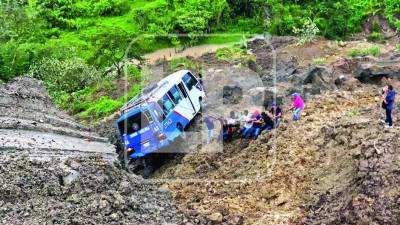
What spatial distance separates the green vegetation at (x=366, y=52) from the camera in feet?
102

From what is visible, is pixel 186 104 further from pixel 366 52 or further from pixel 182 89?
pixel 366 52

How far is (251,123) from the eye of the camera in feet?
67.6

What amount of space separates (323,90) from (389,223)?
12868 mm

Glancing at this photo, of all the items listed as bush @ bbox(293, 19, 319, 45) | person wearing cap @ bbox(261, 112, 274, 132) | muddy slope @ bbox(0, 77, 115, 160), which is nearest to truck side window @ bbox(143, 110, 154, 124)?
muddy slope @ bbox(0, 77, 115, 160)

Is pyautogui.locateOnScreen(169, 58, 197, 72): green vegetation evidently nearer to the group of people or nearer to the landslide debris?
the group of people

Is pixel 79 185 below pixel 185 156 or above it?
above

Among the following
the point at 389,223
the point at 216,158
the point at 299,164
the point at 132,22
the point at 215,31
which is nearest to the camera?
the point at 389,223

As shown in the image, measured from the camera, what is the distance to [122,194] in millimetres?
15266

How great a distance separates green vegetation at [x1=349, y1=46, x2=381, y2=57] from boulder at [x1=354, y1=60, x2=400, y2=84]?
4.74 m

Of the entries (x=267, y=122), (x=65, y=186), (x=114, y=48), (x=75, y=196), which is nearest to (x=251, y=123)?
(x=267, y=122)

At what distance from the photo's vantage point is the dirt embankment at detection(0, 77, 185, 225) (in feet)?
43.4

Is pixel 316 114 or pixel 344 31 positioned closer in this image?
pixel 316 114

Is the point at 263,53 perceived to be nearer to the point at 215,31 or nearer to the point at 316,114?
the point at 215,31

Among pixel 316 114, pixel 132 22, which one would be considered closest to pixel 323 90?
pixel 316 114
